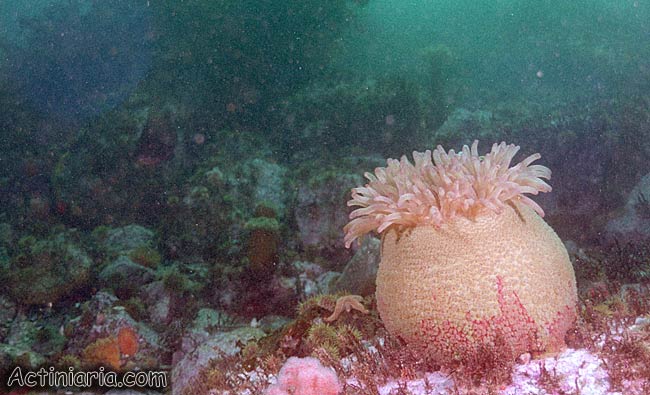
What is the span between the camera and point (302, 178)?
12070 millimetres

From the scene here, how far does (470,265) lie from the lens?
2.67 meters

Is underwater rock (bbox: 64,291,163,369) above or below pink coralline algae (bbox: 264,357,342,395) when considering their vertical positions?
above

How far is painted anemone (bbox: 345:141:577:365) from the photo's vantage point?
8.60 feet

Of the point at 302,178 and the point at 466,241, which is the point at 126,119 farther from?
the point at 466,241

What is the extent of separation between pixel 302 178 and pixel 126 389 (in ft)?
26.7

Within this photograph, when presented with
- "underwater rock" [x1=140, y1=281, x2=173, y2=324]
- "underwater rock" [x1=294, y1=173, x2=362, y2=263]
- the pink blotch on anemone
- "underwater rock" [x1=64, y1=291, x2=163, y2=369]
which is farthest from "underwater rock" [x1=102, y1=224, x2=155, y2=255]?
the pink blotch on anemone

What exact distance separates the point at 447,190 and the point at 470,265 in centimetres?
50

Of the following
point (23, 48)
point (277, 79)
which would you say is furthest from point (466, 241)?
point (23, 48)

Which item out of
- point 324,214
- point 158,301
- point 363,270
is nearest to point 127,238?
point 158,301

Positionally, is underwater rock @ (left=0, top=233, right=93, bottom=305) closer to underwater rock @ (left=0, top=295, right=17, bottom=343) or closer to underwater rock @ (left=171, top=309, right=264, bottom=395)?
underwater rock @ (left=0, top=295, right=17, bottom=343)

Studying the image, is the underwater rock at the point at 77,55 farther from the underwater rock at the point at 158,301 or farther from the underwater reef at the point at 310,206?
the underwater rock at the point at 158,301

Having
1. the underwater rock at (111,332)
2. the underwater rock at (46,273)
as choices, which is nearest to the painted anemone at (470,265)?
the underwater rock at (111,332)

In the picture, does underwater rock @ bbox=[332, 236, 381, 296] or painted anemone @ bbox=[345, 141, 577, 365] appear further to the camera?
underwater rock @ bbox=[332, 236, 381, 296]

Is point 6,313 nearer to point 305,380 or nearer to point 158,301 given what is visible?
point 158,301
